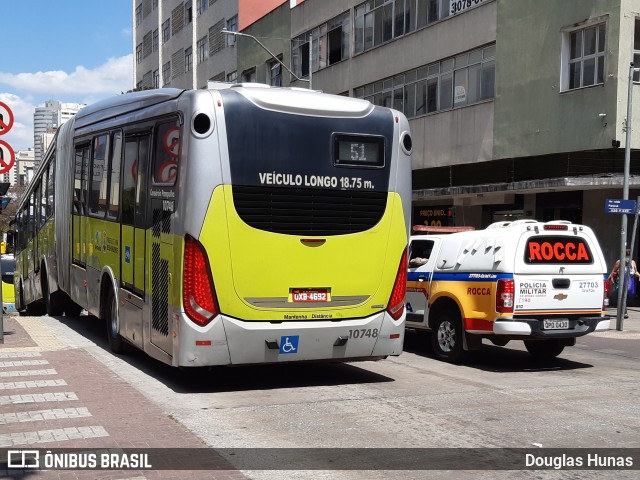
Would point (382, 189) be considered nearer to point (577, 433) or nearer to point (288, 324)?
point (288, 324)

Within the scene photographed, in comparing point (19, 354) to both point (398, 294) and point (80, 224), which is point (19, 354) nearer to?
point (80, 224)

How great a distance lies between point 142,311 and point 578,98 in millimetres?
18122

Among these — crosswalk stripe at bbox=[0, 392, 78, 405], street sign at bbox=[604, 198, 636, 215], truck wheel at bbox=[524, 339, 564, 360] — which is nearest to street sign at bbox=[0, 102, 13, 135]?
crosswalk stripe at bbox=[0, 392, 78, 405]

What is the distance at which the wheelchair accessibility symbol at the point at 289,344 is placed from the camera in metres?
8.73

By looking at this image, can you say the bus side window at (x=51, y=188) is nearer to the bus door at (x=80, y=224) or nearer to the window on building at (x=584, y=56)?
the bus door at (x=80, y=224)

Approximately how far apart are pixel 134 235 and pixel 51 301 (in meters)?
7.45

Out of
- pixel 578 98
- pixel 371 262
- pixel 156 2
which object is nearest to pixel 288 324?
pixel 371 262

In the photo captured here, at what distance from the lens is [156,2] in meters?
72.1

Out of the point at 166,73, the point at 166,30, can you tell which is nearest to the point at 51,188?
the point at 166,73

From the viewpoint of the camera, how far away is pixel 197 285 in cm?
835

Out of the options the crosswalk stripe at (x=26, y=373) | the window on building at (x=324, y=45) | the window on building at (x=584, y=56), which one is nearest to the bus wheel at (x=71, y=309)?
the crosswalk stripe at (x=26, y=373)

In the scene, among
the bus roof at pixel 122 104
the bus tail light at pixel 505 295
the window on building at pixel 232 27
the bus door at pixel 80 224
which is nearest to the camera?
the bus roof at pixel 122 104

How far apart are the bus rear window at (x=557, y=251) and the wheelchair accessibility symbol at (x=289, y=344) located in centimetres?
374

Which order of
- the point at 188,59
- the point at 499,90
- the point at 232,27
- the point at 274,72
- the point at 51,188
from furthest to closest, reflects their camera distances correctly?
the point at 188,59
the point at 232,27
the point at 274,72
the point at 499,90
the point at 51,188
